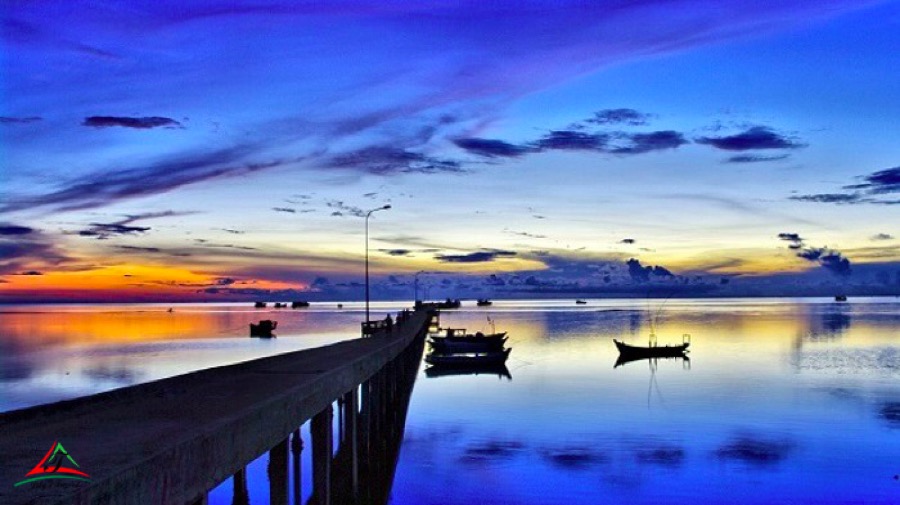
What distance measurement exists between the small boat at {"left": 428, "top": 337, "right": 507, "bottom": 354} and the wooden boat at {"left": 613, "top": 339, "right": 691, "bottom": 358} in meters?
11.7

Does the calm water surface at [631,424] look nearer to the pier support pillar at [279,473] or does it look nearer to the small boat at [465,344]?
the small boat at [465,344]

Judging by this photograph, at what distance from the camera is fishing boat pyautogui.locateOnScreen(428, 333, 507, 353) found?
86812 millimetres

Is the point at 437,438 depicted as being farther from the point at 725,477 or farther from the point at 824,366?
the point at 824,366

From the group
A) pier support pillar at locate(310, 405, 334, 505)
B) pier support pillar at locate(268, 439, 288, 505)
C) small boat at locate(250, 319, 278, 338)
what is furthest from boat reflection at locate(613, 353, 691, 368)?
small boat at locate(250, 319, 278, 338)

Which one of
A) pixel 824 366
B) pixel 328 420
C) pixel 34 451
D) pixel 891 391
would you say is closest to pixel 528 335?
pixel 824 366

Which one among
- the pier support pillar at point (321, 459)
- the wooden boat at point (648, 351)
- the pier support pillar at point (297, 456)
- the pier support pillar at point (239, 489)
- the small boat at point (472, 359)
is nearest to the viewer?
the pier support pillar at point (321, 459)

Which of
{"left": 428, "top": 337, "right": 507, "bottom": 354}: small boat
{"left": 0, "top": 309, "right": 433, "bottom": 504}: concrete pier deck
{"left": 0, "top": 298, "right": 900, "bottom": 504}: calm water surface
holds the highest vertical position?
{"left": 0, "top": 309, "right": 433, "bottom": 504}: concrete pier deck

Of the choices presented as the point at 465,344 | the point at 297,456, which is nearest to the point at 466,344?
the point at 465,344

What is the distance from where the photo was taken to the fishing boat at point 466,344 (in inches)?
3418

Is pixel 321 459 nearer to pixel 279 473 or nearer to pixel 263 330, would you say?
pixel 279 473

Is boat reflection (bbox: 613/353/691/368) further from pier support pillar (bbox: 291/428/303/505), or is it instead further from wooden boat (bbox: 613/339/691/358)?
pier support pillar (bbox: 291/428/303/505)

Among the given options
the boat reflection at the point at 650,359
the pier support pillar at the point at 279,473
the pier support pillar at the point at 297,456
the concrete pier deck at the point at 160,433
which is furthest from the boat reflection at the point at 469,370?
the pier support pillar at the point at 279,473

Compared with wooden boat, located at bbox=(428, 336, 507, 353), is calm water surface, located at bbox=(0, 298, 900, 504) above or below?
below

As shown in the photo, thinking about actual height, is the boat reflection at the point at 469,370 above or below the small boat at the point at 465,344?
below
